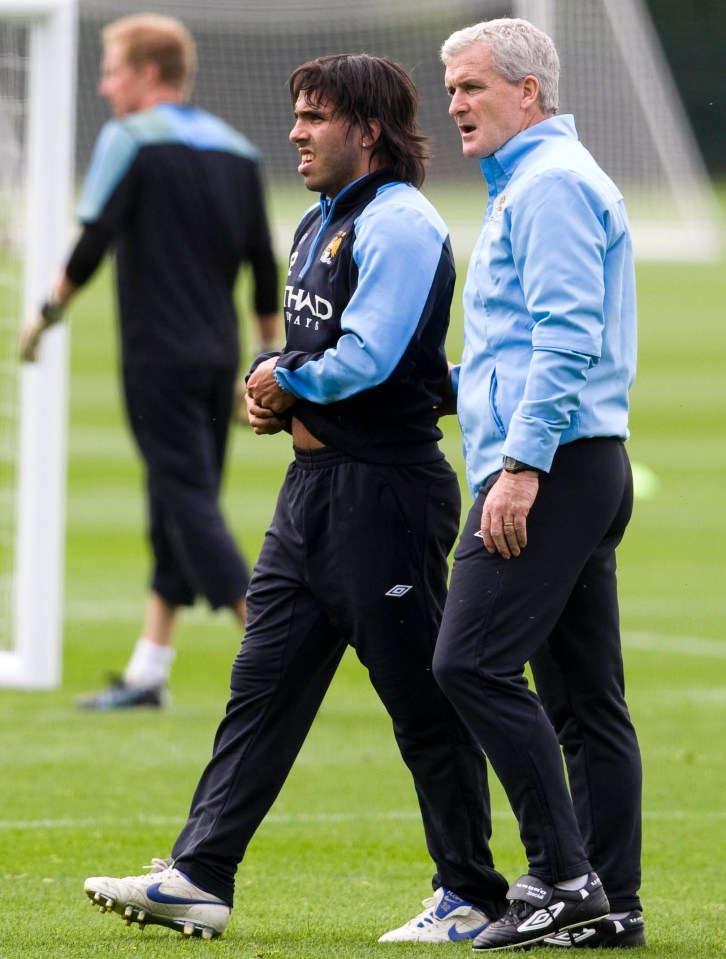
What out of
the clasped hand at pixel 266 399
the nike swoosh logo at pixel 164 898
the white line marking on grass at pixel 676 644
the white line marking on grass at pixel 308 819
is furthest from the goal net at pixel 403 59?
the nike swoosh logo at pixel 164 898

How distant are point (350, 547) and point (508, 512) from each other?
50 centimetres

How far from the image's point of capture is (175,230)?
827 centimetres

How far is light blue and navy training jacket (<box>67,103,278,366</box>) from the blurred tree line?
127ft

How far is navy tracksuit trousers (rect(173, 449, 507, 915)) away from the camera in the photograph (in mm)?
4602

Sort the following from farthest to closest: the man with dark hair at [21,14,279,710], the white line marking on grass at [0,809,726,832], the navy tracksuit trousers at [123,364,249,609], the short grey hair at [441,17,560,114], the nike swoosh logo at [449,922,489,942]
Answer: the man with dark hair at [21,14,279,710]
the navy tracksuit trousers at [123,364,249,609]
the white line marking on grass at [0,809,726,832]
the nike swoosh logo at [449,922,489,942]
the short grey hair at [441,17,560,114]

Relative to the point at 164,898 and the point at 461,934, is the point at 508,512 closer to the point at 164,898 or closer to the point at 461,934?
the point at 461,934

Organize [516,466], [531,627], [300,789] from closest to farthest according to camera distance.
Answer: [516,466] → [531,627] → [300,789]

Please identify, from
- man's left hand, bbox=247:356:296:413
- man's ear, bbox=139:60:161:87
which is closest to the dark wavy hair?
man's left hand, bbox=247:356:296:413

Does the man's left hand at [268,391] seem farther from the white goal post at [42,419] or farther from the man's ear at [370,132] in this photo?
the white goal post at [42,419]

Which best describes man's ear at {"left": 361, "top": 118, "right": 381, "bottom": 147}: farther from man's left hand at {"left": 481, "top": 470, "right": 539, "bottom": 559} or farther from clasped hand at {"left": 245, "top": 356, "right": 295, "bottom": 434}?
man's left hand at {"left": 481, "top": 470, "right": 539, "bottom": 559}

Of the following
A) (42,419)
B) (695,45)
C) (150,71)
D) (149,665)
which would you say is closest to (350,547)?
(149,665)

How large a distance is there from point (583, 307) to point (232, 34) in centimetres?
2290

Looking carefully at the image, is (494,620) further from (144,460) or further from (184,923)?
(144,460)

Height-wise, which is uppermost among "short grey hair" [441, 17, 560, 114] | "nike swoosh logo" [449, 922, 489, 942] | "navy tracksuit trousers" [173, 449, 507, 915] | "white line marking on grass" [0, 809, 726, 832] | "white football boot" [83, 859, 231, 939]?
"short grey hair" [441, 17, 560, 114]
